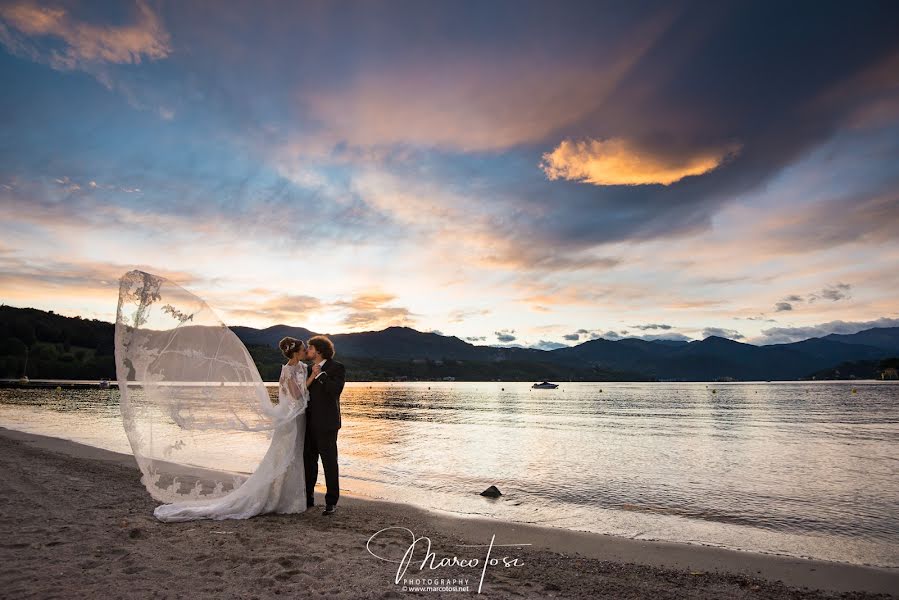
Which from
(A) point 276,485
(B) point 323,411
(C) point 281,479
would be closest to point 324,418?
(B) point 323,411

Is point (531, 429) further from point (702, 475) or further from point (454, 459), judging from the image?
point (702, 475)

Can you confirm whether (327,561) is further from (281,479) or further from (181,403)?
(181,403)

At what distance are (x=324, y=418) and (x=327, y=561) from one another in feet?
10.7

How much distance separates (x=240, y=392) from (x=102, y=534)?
2997 millimetres

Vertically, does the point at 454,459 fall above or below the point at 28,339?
below

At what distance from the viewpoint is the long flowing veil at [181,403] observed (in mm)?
9141

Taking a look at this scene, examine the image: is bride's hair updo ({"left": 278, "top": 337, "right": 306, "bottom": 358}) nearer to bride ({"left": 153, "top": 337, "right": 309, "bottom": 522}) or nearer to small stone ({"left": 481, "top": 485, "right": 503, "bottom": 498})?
bride ({"left": 153, "top": 337, "right": 309, "bottom": 522})

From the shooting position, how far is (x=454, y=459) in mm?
24406

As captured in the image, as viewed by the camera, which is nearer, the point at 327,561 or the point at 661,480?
the point at 327,561

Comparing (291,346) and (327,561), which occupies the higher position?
(291,346)

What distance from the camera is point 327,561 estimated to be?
267 inches

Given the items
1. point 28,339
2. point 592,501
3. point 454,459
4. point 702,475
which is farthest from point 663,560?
point 28,339

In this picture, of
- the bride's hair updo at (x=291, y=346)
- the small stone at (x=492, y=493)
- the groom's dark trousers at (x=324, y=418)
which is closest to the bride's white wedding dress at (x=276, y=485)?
→ the groom's dark trousers at (x=324, y=418)

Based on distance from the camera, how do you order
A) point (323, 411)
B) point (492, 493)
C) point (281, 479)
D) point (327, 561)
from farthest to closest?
point (492, 493) < point (323, 411) < point (281, 479) < point (327, 561)
